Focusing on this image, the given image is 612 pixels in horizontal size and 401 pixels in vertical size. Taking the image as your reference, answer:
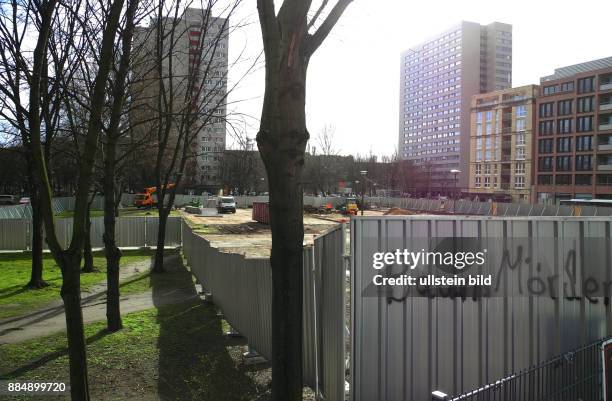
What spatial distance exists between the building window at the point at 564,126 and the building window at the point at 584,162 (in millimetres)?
4957

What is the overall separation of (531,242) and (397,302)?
56.6 inches

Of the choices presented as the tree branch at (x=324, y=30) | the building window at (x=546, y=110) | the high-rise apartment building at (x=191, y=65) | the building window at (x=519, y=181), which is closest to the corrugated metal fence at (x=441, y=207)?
the high-rise apartment building at (x=191, y=65)

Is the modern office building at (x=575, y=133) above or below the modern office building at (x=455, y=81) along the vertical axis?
below

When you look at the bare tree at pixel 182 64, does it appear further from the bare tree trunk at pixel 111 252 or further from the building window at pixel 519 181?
the building window at pixel 519 181

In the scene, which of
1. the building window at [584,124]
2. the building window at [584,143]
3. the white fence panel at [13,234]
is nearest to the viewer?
the white fence panel at [13,234]

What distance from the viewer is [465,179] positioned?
437 ft

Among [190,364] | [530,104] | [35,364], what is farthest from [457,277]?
[530,104]

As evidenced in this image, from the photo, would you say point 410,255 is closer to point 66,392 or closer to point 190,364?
point 190,364

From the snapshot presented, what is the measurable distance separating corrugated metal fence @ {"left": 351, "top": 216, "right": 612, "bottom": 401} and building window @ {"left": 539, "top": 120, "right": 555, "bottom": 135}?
85.2 meters

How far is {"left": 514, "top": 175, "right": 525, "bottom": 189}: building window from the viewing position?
95213mm

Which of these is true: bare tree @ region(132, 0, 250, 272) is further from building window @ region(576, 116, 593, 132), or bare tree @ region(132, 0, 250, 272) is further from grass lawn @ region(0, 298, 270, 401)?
building window @ region(576, 116, 593, 132)

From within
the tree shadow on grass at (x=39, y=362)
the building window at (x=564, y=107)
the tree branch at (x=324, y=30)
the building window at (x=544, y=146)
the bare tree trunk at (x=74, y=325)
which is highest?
the building window at (x=564, y=107)

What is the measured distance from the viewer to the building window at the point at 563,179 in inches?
3012

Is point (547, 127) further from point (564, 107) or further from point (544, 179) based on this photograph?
point (544, 179)
